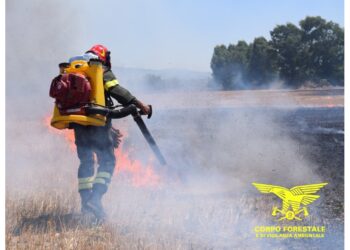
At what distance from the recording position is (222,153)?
8.46 meters

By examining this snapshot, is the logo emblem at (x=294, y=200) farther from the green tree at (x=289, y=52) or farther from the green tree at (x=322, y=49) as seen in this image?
the green tree at (x=289, y=52)

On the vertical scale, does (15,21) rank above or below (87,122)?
above

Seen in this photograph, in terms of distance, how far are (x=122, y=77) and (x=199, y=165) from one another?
2.15 meters

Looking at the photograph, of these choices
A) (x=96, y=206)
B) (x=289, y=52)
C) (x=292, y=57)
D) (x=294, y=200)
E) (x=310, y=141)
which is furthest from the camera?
(x=289, y=52)

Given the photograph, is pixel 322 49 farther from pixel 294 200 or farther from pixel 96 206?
pixel 96 206

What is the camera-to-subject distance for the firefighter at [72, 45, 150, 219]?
532 centimetres

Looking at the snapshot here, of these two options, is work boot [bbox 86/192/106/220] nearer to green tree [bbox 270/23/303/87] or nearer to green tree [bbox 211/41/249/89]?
green tree [bbox 270/23/303/87]

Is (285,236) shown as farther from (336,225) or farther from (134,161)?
(134,161)

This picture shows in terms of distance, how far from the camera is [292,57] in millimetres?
10234

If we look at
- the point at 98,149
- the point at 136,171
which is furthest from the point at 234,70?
the point at 98,149

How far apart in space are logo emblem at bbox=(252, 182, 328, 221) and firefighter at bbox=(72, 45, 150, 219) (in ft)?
6.86

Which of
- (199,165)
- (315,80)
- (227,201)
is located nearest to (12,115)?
(199,165)

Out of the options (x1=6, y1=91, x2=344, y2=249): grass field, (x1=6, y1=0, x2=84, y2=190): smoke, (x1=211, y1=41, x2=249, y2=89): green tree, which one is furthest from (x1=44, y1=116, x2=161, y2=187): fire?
(x1=211, y1=41, x2=249, y2=89): green tree

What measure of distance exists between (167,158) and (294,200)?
8.38ft
